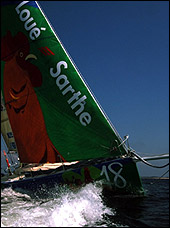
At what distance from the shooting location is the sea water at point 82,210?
21.6 ft

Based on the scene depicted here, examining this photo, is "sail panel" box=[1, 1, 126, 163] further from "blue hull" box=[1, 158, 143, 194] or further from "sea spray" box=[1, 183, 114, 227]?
"sea spray" box=[1, 183, 114, 227]

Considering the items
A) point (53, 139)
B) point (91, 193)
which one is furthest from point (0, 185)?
point (91, 193)

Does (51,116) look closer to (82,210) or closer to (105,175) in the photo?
(105,175)

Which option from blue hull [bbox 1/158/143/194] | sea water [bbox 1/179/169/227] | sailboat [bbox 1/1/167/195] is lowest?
sea water [bbox 1/179/169/227]

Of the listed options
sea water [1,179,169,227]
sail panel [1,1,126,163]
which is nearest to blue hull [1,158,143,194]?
sea water [1,179,169,227]

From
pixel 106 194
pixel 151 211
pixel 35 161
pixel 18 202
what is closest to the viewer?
pixel 151 211

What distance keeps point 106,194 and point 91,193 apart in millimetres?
609

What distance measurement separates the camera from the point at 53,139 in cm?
1030

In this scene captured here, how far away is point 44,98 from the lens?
10688mm

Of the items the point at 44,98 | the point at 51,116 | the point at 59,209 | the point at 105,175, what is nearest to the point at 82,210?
the point at 59,209

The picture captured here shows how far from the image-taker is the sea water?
21.6ft

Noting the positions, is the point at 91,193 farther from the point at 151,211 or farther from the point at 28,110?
the point at 28,110

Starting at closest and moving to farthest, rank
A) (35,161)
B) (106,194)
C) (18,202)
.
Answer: (106,194) → (18,202) → (35,161)

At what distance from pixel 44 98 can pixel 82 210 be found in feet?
18.5
